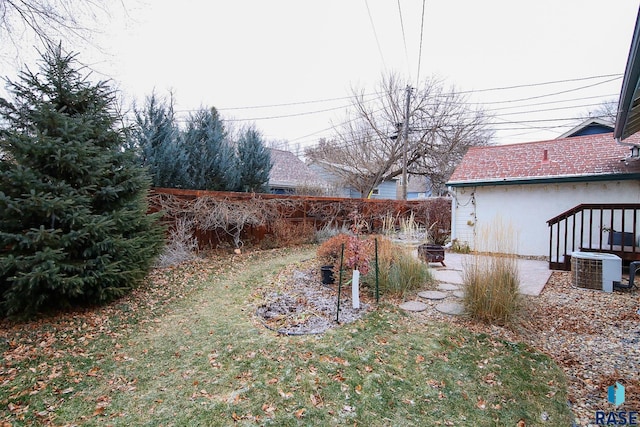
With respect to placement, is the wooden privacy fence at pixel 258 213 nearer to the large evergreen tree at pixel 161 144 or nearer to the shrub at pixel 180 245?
the shrub at pixel 180 245

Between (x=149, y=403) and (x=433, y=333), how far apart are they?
2689 mm

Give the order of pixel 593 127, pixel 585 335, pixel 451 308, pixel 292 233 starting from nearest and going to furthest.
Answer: pixel 585 335
pixel 451 308
pixel 292 233
pixel 593 127

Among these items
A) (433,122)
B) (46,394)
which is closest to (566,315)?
(46,394)

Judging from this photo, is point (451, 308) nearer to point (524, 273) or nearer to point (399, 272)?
point (399, 272)

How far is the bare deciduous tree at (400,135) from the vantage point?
56.9ft

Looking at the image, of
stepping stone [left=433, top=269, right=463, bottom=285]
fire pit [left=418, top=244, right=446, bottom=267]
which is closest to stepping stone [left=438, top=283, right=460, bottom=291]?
stepping stone [left=433, top=269, right=463, bottom=285]

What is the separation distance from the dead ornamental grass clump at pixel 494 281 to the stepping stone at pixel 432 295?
0.62 m

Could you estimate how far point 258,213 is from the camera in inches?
328

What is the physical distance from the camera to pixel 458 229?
8.95 meters

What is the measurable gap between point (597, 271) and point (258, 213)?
6930mm

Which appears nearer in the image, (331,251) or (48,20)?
(48,20)

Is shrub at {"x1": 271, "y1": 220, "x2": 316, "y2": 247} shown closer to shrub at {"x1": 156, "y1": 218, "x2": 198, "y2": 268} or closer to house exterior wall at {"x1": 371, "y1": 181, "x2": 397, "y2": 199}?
shrub at {"x1": 156, "y1": 218, "x2": 198, "y2": 268}

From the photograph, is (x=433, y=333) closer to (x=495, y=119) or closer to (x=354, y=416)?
(x=354, y=416)

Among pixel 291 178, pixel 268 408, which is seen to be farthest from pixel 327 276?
pixel 291 178
